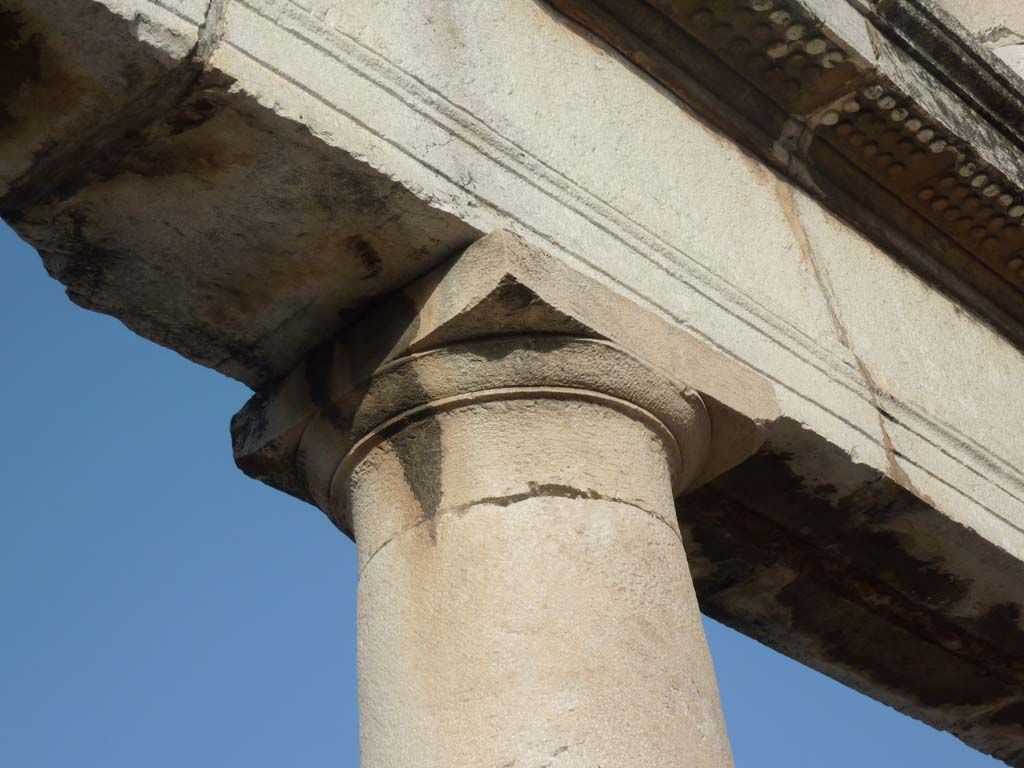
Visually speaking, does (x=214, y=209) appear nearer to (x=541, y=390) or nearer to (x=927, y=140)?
(x=541, y=390)

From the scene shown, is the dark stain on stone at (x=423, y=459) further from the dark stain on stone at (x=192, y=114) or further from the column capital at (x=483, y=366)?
the dark stain on stone at (x=192, y=114)

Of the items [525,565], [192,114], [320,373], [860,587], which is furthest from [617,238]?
[860,587]

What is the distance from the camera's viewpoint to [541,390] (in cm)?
405

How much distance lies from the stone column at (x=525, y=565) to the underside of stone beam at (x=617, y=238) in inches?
14.5

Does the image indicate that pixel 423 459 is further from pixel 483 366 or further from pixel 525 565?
pixel 525 565

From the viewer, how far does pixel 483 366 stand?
4047 mm

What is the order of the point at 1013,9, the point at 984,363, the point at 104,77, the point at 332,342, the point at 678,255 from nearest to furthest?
the point at 104,77 → the point at 332,342 → the point at 678,255 → the point at 984,363 → the point at 1013,9

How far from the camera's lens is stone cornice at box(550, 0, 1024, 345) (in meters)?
5.21

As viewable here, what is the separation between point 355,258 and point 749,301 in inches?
54.9

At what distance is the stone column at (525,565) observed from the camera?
3.51 meters

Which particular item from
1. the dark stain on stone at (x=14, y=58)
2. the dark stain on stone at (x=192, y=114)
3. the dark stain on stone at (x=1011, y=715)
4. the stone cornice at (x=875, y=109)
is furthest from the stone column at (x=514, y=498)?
the dark stain on stone at (x=1011, y=715)

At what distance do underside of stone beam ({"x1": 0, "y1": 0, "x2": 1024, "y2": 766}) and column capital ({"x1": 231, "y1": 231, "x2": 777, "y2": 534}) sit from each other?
0.33 ft

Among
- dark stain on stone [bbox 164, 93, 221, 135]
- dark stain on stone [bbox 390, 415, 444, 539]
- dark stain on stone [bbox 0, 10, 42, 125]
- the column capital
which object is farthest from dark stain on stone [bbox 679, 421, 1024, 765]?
dark stain on stone [bbox 0, 10, 42, 125]

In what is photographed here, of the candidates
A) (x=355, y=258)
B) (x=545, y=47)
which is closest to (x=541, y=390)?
(x=355, y=258)
